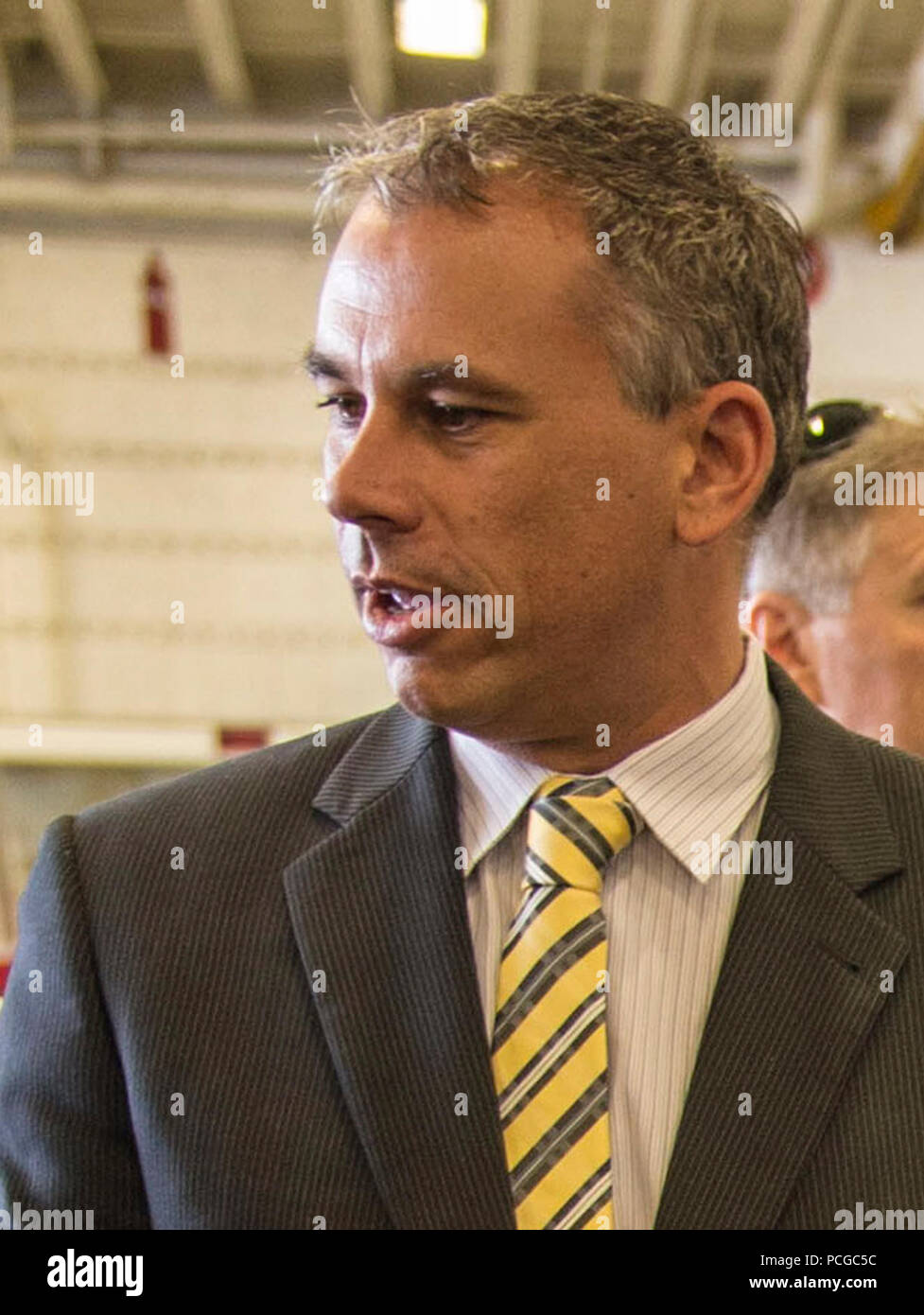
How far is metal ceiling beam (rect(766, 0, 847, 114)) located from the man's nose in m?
3.78

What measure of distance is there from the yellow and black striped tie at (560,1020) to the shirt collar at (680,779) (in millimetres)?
26

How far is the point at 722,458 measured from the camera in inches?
57.1

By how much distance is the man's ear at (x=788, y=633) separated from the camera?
2.08m

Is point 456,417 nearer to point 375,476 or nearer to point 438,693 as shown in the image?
point 375,476

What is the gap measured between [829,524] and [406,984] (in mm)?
996

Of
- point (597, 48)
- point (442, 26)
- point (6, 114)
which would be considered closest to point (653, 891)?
point (442, 26)

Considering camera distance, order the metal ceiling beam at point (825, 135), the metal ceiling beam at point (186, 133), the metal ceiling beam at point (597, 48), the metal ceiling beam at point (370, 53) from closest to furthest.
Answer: the metal ceiling beam at point (370, 53) → the metal ceiling beam at point (597, 48) → the metal ceiling beam at point (825, 135) → the metal ceiling beam at point (186, 133)

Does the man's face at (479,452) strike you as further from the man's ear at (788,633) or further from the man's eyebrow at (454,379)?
the man's ear at (788,633)

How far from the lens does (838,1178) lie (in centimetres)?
120

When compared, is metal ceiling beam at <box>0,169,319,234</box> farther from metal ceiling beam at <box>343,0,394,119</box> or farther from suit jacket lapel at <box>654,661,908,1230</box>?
suit jacket lapel at <box>654,661,908,1230</box>

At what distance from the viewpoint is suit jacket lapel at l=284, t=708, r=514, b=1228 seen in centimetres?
121

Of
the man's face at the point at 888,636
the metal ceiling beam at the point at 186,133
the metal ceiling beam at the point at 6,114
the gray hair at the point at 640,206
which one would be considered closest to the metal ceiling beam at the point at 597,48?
the metal ceiling beam at the point at 186,133

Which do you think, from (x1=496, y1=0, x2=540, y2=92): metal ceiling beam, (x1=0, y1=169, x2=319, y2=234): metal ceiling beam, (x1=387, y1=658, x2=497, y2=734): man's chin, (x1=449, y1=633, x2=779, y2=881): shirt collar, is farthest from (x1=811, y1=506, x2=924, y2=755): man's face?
(x1=0, y1=169, x2=319, y2=234): metal ceiling beam

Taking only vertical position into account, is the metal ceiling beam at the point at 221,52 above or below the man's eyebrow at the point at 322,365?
above
